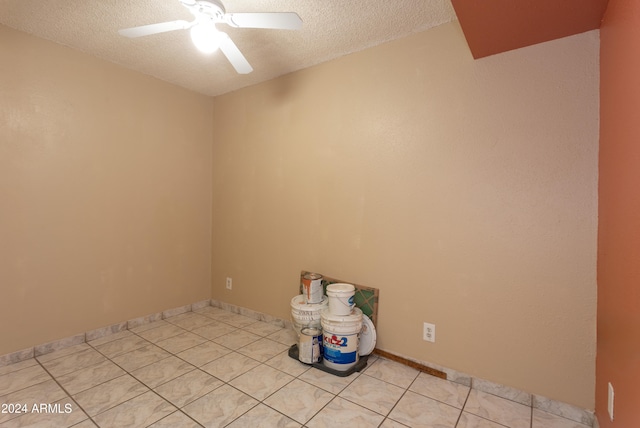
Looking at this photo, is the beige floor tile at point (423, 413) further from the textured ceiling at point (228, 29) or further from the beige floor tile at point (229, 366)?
the textured ceiling at point (228, 29)

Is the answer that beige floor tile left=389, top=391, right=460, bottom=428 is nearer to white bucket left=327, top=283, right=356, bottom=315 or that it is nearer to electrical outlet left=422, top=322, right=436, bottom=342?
electrical outlet left=422, top=322, right=436, bottom=342

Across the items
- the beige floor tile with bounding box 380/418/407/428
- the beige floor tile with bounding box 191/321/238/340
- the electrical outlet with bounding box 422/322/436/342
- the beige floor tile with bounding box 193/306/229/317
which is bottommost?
the beige floor tile with bounding box 380/418/407/428

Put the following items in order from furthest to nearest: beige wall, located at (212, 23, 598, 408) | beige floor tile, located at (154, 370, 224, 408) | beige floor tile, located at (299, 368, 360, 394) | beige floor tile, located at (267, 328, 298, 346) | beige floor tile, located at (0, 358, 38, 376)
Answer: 1. beige floor tile, located at (267, 328, 298, 346)
2. beige floor tile, located at (0, 358, 38, 376)
3. beige floor tile, located at (299, 368, 360, 394)
4. beige floor tile, located at (154, 370, 224, 408)
5. beige wall, located at (212, 23, 598, 408)

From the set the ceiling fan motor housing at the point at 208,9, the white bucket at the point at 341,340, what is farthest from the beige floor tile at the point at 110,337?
the ceiling fan motor housing at the point at 208,9

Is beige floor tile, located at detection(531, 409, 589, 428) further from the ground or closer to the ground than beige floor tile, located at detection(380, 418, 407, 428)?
closer to the ground

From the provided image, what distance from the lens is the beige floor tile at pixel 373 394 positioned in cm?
172

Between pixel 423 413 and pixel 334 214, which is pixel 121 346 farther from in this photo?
pixel 423 413

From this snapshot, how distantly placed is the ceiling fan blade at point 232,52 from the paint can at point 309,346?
1.81m

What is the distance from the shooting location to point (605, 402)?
138cm

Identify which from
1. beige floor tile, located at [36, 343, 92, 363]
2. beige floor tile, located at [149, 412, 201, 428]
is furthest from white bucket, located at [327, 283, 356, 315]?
beige floor tile, located at [36, 343, 92, 363]

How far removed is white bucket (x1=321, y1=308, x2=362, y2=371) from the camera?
2.04 metres

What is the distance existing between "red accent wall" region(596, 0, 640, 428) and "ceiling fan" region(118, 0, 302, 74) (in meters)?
1.35

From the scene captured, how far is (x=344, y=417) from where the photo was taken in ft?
5.30

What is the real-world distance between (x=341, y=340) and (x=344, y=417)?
483 mm
